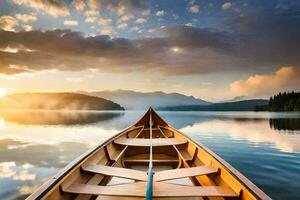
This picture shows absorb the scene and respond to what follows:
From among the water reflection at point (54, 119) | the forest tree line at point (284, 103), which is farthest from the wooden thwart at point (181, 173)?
the forest tree line at point (284, 103)

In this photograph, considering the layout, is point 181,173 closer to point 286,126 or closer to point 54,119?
point 286,126

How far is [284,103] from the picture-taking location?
11050 cm

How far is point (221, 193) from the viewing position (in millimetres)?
3459

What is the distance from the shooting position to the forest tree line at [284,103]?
99.9 metres

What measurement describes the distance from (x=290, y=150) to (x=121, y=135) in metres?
9.56

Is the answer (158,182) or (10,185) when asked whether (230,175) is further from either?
(10,185)

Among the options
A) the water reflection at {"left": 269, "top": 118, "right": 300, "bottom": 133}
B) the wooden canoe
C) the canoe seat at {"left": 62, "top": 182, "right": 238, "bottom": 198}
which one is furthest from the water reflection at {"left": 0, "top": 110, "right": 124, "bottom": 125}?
the canoe seat at {"left": 62, "top": 182, "right": 238, "bottom": 198}

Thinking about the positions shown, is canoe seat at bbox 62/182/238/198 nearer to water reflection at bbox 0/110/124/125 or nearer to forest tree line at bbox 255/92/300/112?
water reflection at bbox 0/110/124/125

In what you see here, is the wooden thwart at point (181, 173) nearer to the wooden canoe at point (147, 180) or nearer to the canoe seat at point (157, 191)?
the wooden canoe at point (147, 180)

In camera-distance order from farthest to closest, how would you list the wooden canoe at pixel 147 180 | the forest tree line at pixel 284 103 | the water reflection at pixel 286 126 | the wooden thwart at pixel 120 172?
the forest tree line at pixel 284 103 → the water reflection at pixel 286 126 → the wooden thwart at pixel 120 172 → the wooden canoe at pixel 147 180

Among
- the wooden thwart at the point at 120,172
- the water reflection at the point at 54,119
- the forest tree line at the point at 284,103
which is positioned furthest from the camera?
the forest tree line at the point at 284,103

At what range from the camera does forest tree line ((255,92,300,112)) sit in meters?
99.9

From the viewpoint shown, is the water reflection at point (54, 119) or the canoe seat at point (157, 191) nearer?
the canoe seat at point (157, 191)

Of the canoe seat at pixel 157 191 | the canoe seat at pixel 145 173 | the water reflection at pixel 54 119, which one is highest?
the canoe seat at pixel 145 173
